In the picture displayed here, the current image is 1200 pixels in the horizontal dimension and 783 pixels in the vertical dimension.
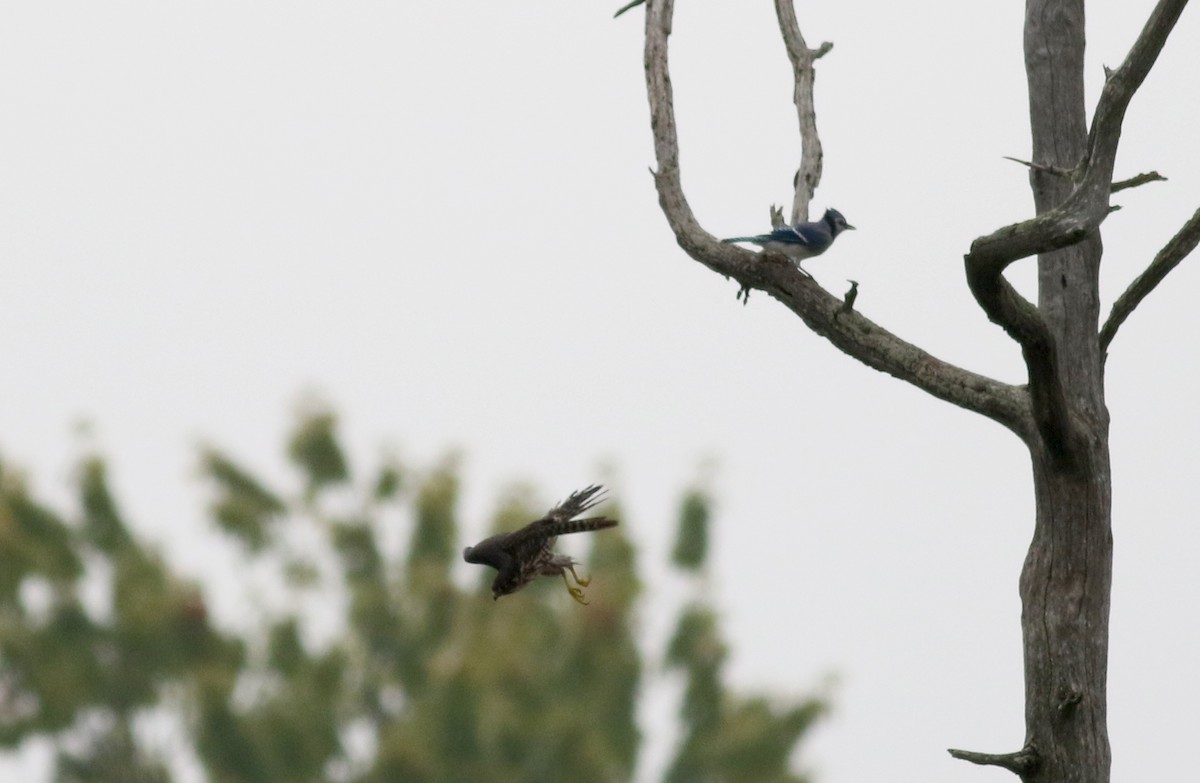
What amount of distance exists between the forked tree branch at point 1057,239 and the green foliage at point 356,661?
1308 centimetres

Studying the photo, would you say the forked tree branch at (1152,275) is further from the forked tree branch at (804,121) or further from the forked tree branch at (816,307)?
the forked tree branch at (804,121)

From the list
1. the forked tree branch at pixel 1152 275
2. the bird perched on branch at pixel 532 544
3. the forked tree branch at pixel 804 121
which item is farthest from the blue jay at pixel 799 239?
the bird perched on branch at pixel 532 544

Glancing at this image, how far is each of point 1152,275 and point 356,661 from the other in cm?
1680

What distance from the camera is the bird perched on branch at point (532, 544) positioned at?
18.6ft

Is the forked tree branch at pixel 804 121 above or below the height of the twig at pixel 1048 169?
above

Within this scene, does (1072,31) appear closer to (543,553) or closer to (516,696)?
(543,553)

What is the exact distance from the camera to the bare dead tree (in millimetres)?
6180

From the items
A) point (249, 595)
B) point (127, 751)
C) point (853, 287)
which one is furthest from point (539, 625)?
point (853, 287)

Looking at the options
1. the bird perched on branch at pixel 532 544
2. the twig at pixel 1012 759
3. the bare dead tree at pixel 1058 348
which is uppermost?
the bare dead tree at pixel 1058 348

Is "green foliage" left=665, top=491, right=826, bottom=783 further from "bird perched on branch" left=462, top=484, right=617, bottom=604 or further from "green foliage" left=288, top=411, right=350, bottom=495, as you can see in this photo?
"bird perched on branch" left=462, top=484, right=617, bottom=604

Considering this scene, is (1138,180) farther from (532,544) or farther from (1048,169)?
(532,544)

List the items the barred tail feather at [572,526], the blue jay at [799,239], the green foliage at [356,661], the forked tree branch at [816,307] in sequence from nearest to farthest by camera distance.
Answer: the barred tail feather at [572,526], the forked tree branch at [816,307], the blue jay at [799,239], the green foliage at [356,661]

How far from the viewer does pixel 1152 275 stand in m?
6.92

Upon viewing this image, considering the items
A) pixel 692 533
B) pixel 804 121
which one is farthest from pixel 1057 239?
pixel 692 533
